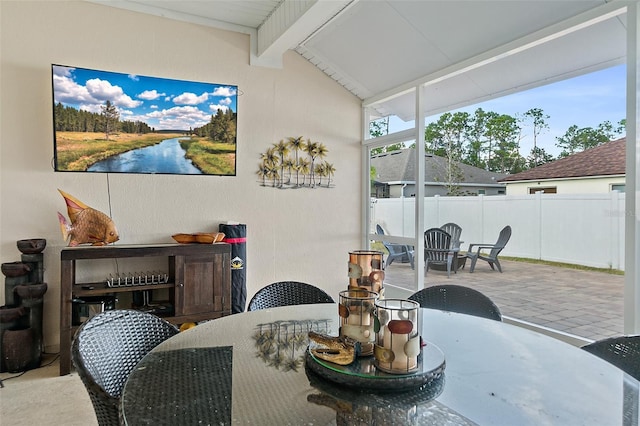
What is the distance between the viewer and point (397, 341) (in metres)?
1.16

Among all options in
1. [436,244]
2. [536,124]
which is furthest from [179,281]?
[536,124]

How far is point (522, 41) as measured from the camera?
3236 millimetres

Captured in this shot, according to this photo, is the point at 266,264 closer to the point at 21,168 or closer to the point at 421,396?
the point at 21,168

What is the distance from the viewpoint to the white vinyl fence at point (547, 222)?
2.85 m

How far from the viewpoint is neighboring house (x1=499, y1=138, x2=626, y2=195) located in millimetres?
2787

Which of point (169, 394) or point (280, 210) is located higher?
point (280, 210)

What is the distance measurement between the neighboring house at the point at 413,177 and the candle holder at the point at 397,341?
2906 millimetres

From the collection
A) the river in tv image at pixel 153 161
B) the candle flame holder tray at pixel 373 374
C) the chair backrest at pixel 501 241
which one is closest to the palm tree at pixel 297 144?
the river in tv image at pixel 153 161

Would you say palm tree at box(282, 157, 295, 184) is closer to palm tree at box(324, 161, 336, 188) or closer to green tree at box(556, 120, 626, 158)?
palm tree at box(324, 161, 336, 188)

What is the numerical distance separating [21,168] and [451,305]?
3816 mm

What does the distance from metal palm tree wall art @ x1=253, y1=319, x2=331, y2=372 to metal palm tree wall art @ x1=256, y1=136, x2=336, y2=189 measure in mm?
3016

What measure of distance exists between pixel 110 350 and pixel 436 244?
11.5 ft

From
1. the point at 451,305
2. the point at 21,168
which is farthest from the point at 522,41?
the point at 21,168

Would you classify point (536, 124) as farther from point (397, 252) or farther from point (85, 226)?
point (85, 226)
